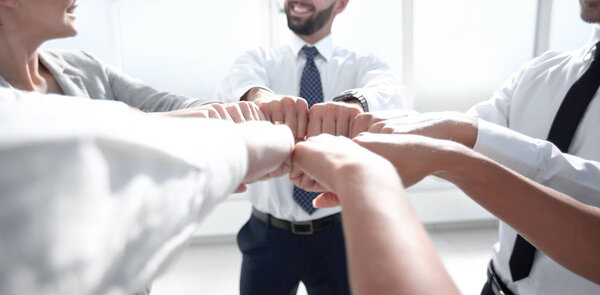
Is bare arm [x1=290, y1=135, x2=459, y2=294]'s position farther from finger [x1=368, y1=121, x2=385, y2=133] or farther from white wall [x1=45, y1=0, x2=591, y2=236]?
white wall [x1=45, y1=0, x2=591, y2=236]

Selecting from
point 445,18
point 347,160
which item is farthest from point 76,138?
point 445,18

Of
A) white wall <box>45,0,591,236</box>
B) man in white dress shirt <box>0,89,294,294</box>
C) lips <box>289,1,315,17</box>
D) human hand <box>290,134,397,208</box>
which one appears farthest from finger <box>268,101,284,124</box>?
white wall <box>45,0,591,236</box>

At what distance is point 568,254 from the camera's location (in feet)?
2.55

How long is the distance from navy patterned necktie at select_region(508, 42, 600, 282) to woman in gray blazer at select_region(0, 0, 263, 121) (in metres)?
0.93

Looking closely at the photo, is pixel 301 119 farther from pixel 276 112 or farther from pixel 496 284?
pixel 496 284

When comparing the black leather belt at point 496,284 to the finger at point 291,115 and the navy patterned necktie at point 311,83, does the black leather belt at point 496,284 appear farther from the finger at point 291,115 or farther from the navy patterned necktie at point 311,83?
the navy patterned necktie at point 311,83

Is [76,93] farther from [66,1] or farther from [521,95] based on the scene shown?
[521,95]

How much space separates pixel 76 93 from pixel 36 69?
0.50 feet

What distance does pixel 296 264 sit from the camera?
1.72 metres

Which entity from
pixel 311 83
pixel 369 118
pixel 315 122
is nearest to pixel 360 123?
pixel 369 118

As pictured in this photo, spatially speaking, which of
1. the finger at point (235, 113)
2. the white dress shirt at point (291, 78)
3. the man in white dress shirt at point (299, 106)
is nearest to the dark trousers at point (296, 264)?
the man in white dress shirt at point (299, 106)

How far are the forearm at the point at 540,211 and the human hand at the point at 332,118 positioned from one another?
442 millimetres

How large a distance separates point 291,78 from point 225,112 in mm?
958

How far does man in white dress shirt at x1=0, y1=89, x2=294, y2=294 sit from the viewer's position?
0.24m
